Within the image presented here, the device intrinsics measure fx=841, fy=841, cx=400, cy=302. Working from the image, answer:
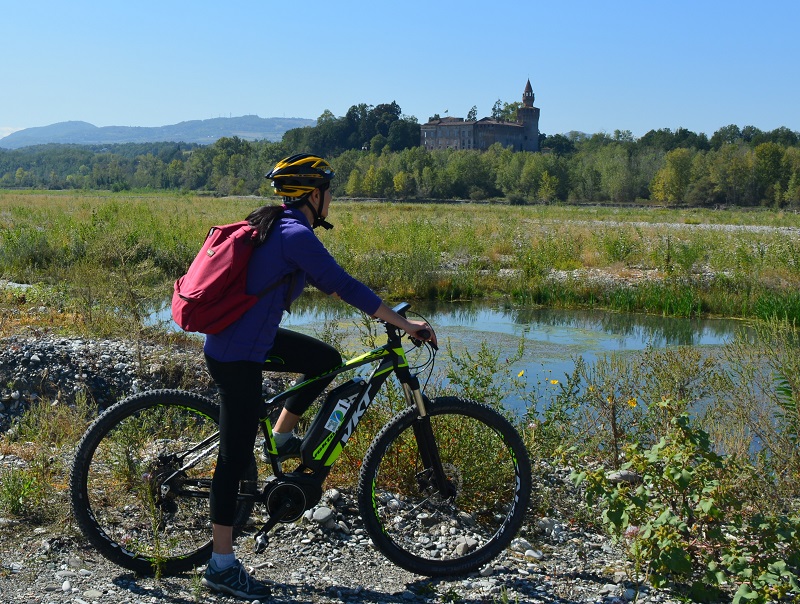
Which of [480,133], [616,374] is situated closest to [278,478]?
[616,374]

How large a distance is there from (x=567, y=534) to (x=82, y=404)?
4.02 metres

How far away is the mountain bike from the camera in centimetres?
410

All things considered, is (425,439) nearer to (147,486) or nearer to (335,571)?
(335,571)

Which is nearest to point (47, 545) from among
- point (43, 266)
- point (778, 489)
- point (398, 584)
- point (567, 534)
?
point (398, 584)

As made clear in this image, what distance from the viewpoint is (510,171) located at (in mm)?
113438

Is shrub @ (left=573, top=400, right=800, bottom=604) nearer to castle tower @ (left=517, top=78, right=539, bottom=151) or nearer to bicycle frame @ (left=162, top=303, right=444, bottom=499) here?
bicycle frame @ (left=162, top=303, right=444, bottom=499)

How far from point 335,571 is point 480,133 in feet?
548

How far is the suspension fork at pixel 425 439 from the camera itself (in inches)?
163

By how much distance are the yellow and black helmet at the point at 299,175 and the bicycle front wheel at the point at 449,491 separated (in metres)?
1.19

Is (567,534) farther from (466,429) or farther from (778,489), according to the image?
(778,489)

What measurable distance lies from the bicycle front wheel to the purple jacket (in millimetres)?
786

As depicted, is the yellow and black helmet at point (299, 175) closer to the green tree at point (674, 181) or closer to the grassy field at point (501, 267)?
the grassy field at point (501, 267)

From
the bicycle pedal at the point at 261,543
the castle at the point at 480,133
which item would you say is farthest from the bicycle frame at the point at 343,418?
the castle at the point at 480,133

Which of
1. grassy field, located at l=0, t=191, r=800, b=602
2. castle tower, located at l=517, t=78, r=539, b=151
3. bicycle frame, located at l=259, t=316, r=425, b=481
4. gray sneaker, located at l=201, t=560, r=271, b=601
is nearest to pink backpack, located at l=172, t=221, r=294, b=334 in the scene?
bicycle frame, located at l=259, t=316, r=425, b=481
